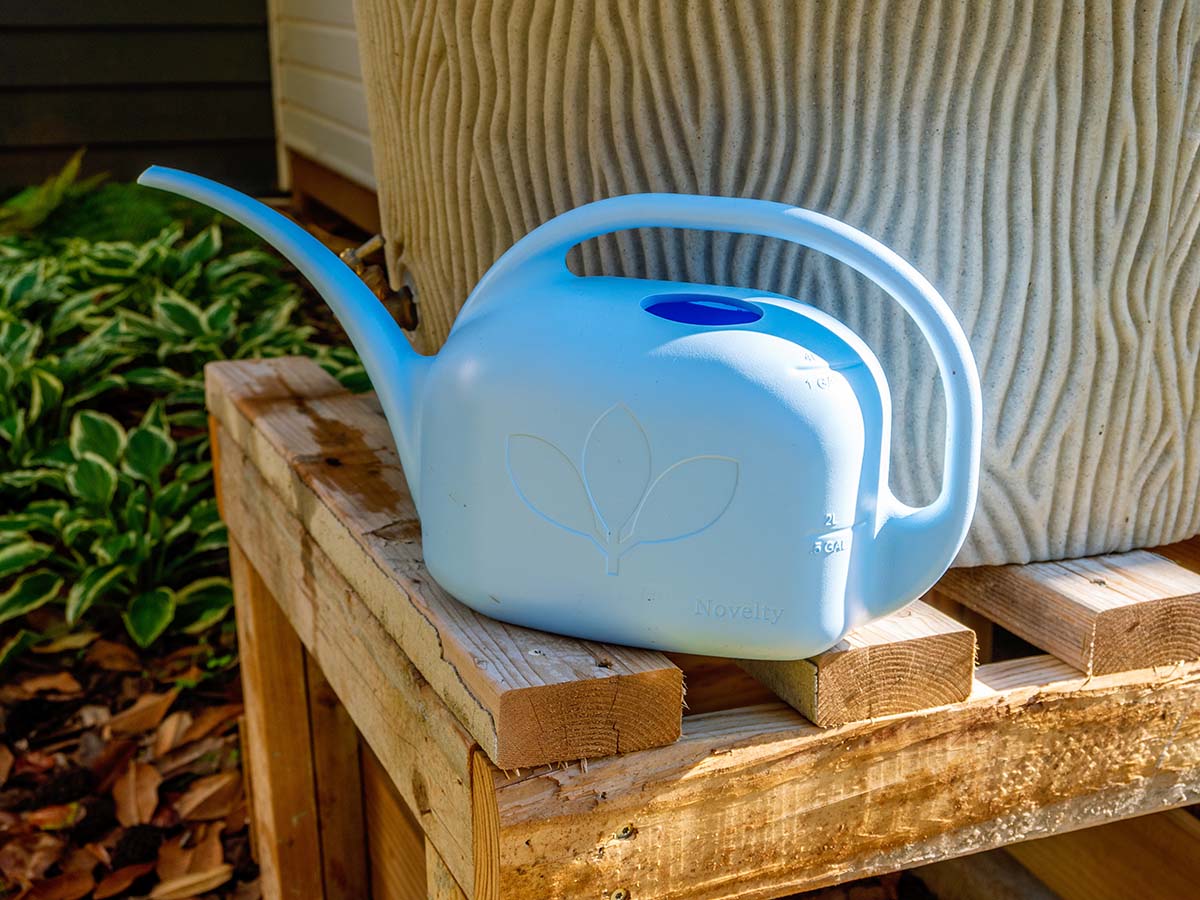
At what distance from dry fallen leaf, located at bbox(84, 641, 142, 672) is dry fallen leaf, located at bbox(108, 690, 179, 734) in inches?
3.6

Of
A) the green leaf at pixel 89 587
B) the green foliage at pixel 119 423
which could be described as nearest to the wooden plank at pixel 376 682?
the green foliage at pixel 119 423

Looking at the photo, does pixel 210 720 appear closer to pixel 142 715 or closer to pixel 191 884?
pixel 142 715

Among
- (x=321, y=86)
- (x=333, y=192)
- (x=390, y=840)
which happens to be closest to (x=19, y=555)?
Result: (x=390, y=840)

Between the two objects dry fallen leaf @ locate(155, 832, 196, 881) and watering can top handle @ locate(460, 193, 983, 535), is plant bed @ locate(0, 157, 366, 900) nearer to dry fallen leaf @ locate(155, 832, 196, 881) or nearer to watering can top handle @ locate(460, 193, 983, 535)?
dry fallen leaf @ locate(155, 832, 196, 881)

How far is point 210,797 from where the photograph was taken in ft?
6.09

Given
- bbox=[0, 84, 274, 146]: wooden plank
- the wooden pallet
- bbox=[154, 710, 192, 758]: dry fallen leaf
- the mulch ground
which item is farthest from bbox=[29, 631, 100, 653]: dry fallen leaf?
bbox=[0, 84, 274, 146]: wooden plank

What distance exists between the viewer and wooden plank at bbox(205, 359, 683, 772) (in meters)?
0.68

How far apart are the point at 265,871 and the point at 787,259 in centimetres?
112

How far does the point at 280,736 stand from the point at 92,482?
940 millimetres

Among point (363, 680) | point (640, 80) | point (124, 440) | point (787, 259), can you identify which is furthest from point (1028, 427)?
point (124, 440)

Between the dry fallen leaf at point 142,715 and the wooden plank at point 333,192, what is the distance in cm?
166

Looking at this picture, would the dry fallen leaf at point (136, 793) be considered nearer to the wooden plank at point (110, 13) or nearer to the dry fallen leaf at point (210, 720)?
the dry fallen leaf at point (210, 720)

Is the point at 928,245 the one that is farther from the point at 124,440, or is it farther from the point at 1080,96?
the point at 124,440

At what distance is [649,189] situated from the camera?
2.68 feet
